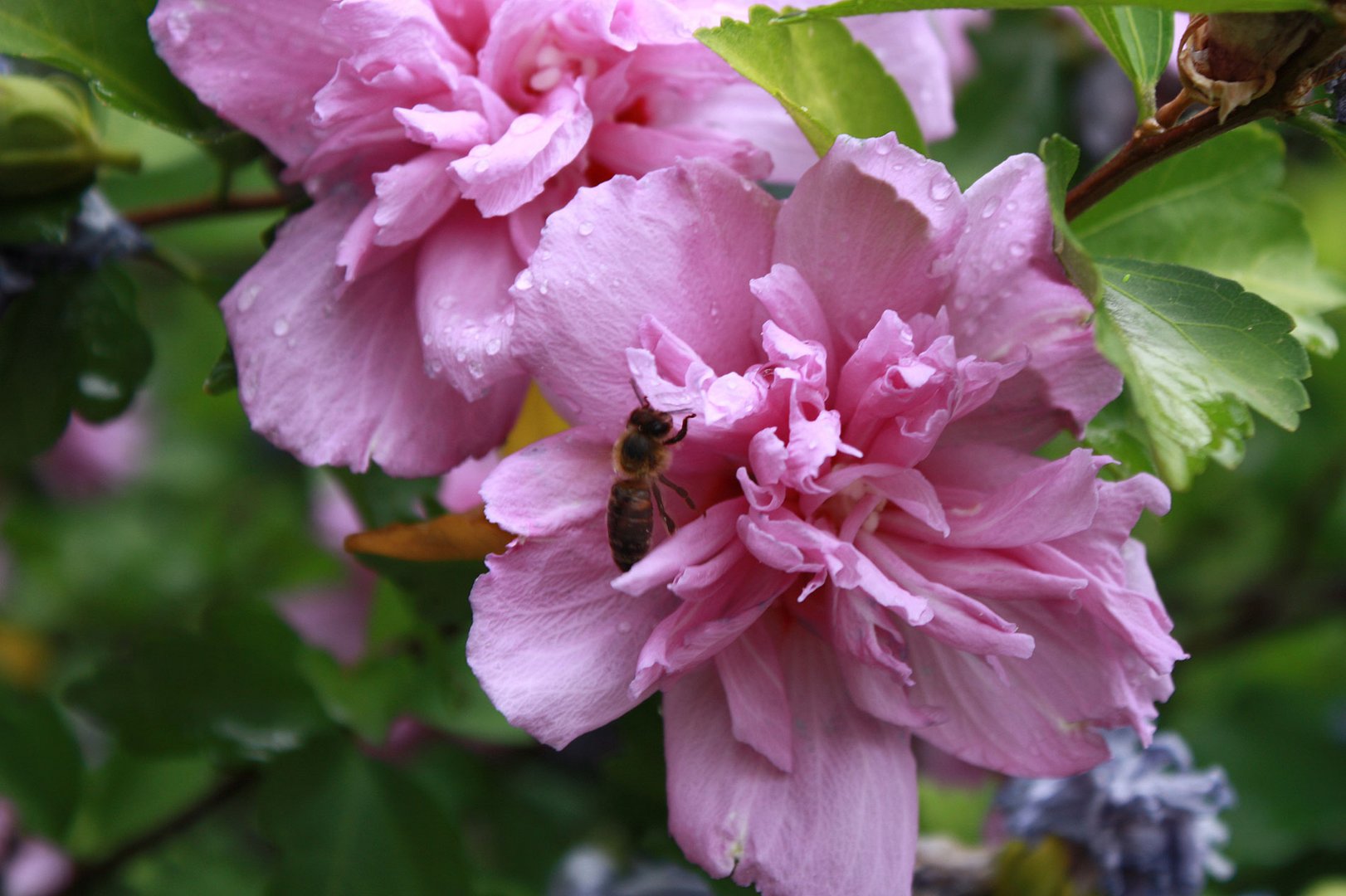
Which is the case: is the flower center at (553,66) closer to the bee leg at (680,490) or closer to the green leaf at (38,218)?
the bee leg at (680,490)

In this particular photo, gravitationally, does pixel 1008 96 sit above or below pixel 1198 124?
below

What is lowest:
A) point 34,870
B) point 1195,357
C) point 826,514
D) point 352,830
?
point 34,870

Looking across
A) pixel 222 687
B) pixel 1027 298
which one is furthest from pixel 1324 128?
pixel 222 687

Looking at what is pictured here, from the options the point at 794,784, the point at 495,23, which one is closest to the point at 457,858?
the point at 794,784

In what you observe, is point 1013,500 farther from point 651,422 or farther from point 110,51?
point 110,51

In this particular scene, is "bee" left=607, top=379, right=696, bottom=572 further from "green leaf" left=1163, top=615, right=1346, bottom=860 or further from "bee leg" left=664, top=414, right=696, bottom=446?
"green leaf" left=1163, top=615, right=1346, bottom=860

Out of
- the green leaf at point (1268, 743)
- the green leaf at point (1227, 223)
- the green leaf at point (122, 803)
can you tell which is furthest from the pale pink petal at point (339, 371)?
the green leaf at point (1268, 743)

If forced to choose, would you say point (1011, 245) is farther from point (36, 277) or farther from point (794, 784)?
point (36, 277)
